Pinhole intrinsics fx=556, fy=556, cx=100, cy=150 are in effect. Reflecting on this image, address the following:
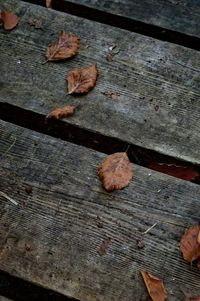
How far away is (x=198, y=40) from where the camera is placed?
2.21 meters

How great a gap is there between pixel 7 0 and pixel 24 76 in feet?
1.37

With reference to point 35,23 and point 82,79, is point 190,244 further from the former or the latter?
point 35,23

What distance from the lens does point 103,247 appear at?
1.79m

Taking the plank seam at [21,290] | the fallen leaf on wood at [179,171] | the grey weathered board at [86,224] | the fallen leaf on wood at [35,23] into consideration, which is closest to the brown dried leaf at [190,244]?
the grey weathered board at [86,224]

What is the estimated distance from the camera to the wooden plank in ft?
6.50

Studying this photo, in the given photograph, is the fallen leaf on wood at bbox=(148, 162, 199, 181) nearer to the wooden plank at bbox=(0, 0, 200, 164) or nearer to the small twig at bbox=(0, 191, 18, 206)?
the wooden plank at bbox=(0, 0, 200, 164)

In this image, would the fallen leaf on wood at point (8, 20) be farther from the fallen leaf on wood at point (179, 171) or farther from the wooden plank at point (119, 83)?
the fallen leaf on wood at point (179, 171)

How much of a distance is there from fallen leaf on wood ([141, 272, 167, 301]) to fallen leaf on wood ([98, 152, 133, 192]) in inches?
12.4

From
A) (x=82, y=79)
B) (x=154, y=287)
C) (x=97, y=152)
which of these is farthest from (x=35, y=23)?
(x=154, y=287)

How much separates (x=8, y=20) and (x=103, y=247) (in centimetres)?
104

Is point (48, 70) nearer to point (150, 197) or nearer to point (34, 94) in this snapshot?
point (34, 94)

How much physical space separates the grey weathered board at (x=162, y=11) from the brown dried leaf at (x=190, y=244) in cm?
83

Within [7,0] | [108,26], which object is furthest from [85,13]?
[7,0]

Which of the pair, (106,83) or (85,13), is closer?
(106,83)
